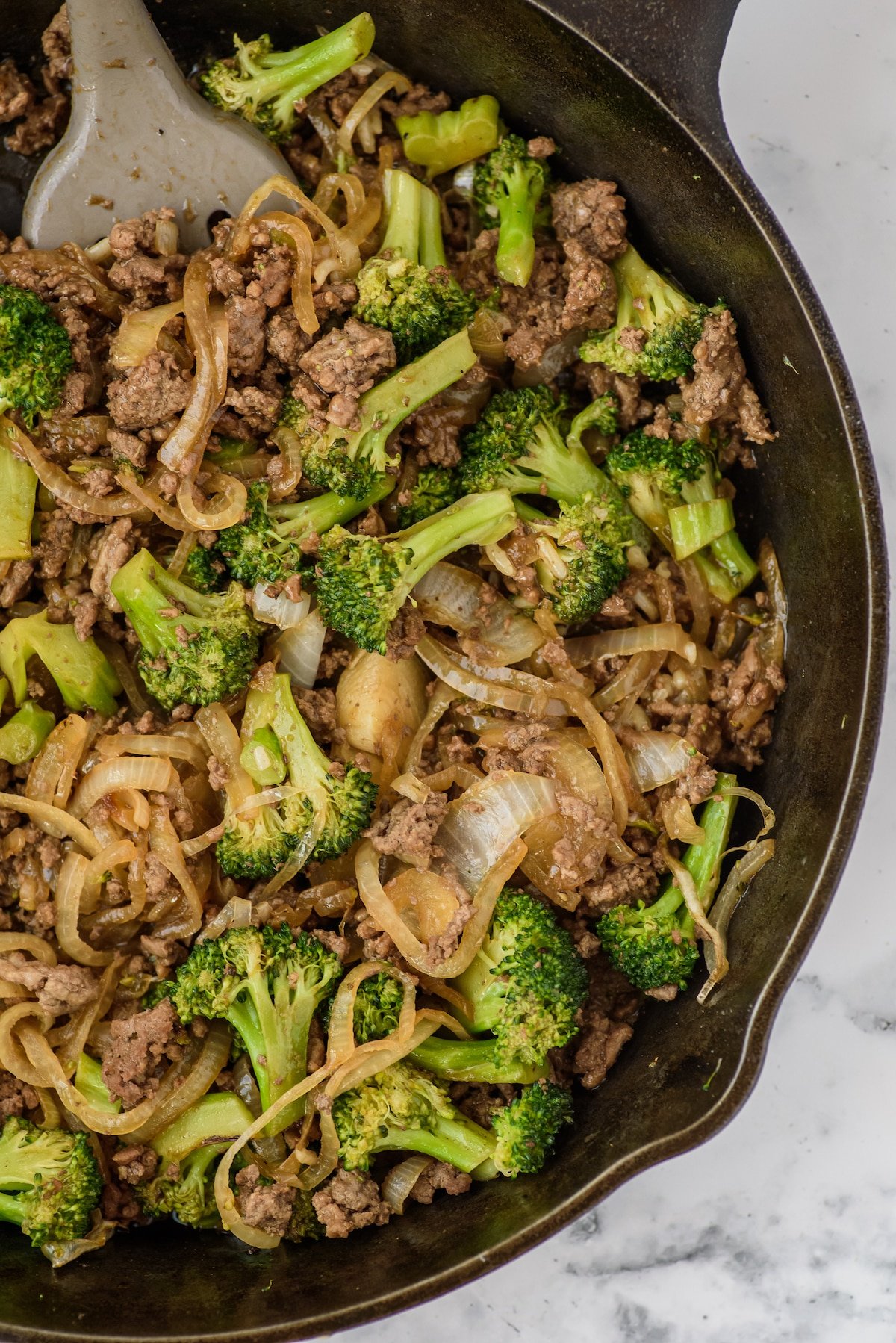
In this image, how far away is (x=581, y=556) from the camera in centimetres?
311

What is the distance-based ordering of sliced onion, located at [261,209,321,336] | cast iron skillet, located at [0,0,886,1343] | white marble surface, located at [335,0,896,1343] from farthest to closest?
1. white marble surface, located at [335,0,896,1343]
2. sliced onion, located at [261,209,321,336]
3. cast iron skillet, located at [0,0,886,1343]

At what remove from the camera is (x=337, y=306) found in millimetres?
3105

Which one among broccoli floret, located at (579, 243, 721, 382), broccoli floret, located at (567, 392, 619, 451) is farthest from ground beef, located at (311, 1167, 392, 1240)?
broccoli floret, located at (579, 243, 721, 382)

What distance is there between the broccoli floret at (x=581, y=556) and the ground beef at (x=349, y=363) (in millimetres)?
605

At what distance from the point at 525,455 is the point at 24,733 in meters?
1.62

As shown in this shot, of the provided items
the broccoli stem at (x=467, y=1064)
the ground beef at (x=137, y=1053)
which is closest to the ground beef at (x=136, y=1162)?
the ground beef at (x=137, y=1053)

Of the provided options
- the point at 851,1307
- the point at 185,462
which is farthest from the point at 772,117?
the point at 851,1307

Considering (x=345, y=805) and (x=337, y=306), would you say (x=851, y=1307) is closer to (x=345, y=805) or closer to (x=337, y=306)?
(x=345, y=805)

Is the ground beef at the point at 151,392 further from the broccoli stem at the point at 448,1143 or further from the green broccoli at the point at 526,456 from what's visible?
the broccoli stem at the point at 448,1143

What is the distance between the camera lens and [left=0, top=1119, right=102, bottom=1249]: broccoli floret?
2.94 m

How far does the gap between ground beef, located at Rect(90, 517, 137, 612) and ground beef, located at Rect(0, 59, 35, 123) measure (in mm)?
1271

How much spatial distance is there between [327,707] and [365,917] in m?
0.60

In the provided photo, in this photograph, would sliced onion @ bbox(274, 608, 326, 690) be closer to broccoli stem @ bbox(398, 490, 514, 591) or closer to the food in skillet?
the food in skillet

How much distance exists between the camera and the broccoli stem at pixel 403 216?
10.4ft
